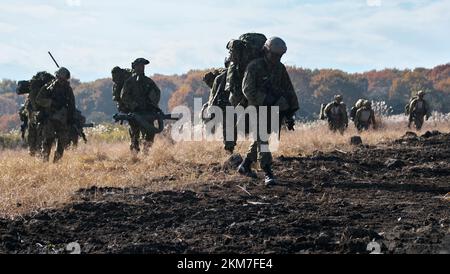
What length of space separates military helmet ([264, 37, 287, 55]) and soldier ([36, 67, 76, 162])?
15.6 feet

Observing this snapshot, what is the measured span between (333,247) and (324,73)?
6869 centimetres

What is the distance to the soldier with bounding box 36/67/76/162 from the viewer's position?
43.0 feet

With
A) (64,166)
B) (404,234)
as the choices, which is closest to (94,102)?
(64,166)

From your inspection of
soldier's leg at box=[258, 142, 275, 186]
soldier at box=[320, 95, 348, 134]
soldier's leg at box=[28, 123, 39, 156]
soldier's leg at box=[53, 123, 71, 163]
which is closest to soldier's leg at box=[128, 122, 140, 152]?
soldier's leg at box=[53, 123, 71, 163]

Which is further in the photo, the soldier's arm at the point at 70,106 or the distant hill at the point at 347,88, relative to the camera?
the distant hill at the point at 347,88

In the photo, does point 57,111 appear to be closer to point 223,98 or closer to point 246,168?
point 223,98

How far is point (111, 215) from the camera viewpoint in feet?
23.6

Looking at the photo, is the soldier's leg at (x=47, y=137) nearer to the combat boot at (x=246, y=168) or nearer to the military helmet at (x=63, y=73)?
the military helmet at (x=63, y=73)

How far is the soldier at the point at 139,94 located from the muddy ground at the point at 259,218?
15.5 ft

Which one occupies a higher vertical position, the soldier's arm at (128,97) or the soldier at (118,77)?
the soldier at (118,77)

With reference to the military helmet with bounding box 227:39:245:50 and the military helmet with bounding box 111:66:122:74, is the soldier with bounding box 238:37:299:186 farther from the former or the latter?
the military helmet with bounding box 111:66:122:74

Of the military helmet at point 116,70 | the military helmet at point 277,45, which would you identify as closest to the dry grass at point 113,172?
the military helmet at point 116,70

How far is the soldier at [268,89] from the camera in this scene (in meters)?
9.52

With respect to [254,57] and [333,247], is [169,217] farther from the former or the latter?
[254,57]
